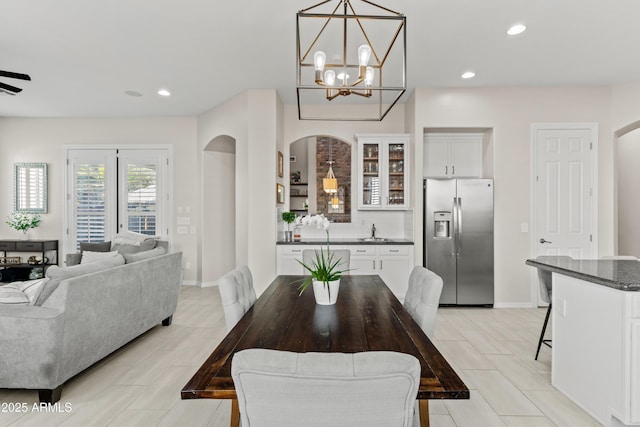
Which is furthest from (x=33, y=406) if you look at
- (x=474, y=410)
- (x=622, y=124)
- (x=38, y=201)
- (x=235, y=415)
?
(x=622, y=124)

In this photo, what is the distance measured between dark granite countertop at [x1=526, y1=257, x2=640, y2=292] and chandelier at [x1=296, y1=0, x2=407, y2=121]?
1.56 m

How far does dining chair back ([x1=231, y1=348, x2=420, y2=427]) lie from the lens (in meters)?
0.83

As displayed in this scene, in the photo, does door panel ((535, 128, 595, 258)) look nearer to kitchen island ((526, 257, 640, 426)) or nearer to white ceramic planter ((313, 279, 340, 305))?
kitchen island ((526, 257, 640, 426))

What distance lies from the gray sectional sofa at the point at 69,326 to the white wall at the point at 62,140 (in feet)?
9.93

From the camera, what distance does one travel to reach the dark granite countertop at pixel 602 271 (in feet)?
6.22

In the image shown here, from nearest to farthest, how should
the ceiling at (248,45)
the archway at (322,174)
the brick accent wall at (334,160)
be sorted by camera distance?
the ceiling at (248,45)
the archway at (322,174)
the brick accent wall at (334,160)

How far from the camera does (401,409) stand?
85 cm

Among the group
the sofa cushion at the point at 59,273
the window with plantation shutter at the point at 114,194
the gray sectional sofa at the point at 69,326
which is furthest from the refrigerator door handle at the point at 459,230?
the window with plantation shutter at the point at 114,194

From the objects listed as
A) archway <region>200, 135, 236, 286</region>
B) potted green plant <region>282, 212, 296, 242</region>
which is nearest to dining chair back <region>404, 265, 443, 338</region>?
potted green plant <region>282, 212, 296, 242</region>

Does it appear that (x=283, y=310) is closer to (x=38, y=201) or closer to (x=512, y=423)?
(x=512, y=423)

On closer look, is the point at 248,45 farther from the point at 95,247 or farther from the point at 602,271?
the point at 95,247

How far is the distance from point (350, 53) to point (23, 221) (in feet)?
19.4

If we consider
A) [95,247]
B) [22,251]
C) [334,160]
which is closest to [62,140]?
[22,251]

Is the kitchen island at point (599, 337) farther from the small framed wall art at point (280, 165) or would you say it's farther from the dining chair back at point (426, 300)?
the small framed wall art at point (280, 165)
